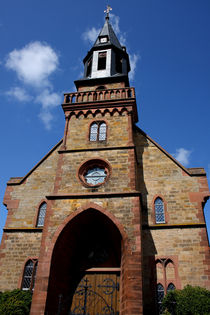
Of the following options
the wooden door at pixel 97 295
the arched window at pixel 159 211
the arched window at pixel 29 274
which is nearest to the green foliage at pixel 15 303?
the arched window at pixel 29 274

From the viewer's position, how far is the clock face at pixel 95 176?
14.7 meters

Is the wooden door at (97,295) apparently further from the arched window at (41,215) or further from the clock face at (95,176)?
the clock face at (95,176)

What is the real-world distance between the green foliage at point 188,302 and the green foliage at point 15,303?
17.9 ft

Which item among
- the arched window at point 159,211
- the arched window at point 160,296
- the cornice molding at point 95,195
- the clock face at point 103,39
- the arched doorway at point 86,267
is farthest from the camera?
the clock face at point 103,39

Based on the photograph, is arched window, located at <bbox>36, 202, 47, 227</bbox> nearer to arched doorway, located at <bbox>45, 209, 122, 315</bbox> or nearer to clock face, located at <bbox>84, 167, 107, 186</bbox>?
arched doorway, located at <bbox>45, 209, 122, 315</bbox>

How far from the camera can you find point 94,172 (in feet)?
49.2

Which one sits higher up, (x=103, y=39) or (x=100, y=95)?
(x=103, y=39)

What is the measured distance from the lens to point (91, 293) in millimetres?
12984

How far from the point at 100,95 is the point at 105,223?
817cm

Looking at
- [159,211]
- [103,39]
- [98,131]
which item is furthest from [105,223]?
[103,39]

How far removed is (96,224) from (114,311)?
3.91m

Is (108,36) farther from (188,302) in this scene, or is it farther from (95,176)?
(188,302)

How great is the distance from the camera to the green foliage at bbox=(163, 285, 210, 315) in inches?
391

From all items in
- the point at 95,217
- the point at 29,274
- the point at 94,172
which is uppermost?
the point at 94,172
